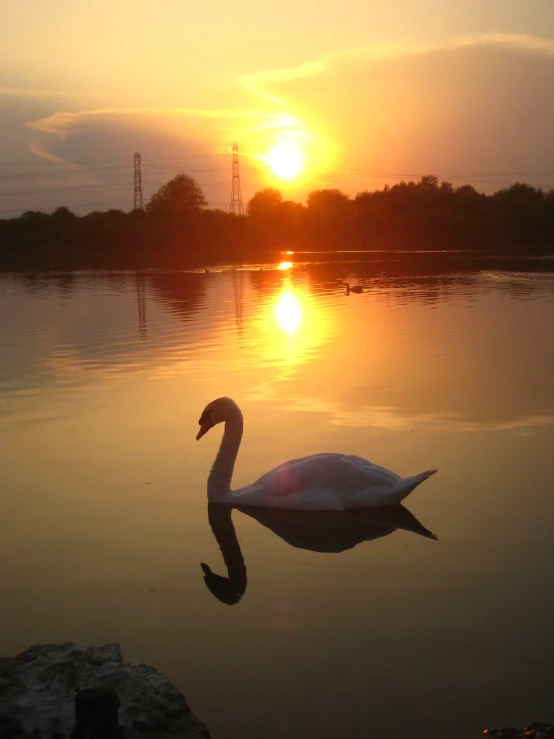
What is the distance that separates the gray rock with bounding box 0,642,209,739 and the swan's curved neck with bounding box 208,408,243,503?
2.78 meters

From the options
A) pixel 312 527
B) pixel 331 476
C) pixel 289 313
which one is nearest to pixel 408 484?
pixel 331 476

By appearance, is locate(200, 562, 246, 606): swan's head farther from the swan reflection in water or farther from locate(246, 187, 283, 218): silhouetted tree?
locate(246, 187, 283, 218): silhouetted tree

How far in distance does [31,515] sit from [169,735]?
11.2 ft

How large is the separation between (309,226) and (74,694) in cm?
7576

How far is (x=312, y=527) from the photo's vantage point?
6582 millimetres

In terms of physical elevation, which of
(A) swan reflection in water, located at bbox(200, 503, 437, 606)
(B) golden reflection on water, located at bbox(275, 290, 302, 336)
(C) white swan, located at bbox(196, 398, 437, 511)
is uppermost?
(C) white swan, located at bbox(196, 398, 437, 511)

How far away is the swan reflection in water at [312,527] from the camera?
240 inches

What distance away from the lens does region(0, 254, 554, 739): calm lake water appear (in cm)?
432

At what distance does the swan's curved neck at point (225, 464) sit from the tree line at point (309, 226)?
186ft

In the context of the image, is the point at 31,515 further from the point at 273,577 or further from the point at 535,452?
the point at 535,452

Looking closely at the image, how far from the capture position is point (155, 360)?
1332cm

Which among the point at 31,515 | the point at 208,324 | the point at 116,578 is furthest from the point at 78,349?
the point at 116,578

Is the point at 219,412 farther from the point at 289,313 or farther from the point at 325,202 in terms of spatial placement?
the point at 325,202

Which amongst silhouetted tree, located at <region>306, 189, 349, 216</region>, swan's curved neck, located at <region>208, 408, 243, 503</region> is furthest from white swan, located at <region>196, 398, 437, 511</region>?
silhouetted tree, located at <region>306, 189, 349, 216</region>
